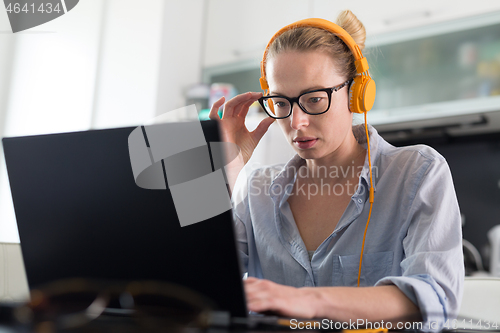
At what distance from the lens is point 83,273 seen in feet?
1.88

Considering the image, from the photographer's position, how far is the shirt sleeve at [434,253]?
0.65 m

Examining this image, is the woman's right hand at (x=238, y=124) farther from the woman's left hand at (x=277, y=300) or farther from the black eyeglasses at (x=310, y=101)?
the woman's left hand at (x=277, y=300)

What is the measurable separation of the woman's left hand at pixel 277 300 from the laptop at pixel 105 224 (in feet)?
0.16

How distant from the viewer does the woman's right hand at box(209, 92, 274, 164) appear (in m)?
1.12

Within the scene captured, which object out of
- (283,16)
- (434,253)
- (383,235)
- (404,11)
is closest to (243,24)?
(283,16)

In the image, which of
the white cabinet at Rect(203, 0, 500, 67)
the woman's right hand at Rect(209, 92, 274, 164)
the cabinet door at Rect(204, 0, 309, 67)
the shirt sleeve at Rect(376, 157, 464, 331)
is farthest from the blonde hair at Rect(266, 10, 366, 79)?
the cabinet door at Rect(204, 0, 309, 67)

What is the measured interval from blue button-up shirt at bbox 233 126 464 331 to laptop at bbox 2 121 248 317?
0.34 metres

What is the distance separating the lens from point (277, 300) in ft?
1.74

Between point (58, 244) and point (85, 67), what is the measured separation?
92.6 inches

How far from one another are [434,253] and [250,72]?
8.30 feet

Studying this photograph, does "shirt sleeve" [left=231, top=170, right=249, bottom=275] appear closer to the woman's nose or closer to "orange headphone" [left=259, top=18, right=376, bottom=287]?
the woman's nose

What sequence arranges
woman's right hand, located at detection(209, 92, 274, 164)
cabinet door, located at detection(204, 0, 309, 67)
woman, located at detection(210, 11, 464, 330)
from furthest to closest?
cabinet door, located at detection(204, 0, 309, 67) < woman's right hand, located at detection(209, 92, 274, 164) < woman, located at detection(210, 11, 464, 330)

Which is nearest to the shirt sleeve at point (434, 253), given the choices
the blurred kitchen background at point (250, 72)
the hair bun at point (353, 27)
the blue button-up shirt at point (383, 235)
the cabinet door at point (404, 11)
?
the blue button-up shirt at point (383, 235)

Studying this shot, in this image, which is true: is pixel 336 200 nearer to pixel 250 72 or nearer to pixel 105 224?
pixel 105 224
